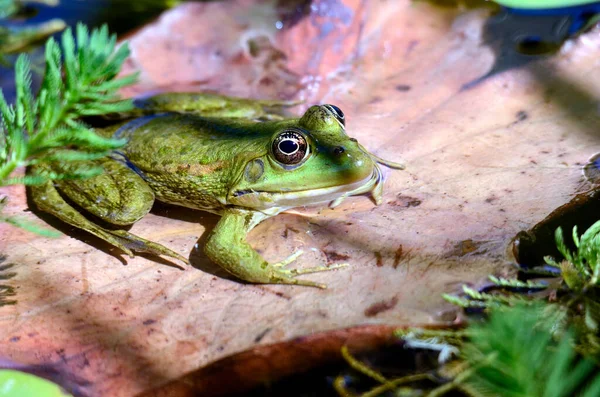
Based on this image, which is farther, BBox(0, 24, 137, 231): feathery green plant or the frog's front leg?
the frog's front leg

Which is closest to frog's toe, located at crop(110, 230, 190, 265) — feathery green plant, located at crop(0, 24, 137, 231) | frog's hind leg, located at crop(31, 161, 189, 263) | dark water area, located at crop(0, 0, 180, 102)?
frog's hind leg, located at crop(31, 161, 189, 263)

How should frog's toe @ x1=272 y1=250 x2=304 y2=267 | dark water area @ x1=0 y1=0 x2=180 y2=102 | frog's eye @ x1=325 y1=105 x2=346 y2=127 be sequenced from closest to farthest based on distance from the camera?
frog's toe @ x1=272 y1=250 x2=304 y2=267, frog's eye @ x1=325 y1=105 x2=346 y2=127, dark water area @ x1=0 y1=0 x2=180 y2=102

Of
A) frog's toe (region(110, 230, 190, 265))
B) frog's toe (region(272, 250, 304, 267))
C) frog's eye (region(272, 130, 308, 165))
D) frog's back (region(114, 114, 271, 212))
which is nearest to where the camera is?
frog's toe (region(272, 250, 304, 267))

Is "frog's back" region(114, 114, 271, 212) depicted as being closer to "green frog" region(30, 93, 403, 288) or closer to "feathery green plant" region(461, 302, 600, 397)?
"green frog" region(30, 93, 403, 288)

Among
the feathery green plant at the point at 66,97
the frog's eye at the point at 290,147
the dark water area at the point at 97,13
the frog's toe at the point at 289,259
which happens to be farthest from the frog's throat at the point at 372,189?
the dark water area at the point at 97,13

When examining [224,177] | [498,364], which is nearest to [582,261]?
[498,364]

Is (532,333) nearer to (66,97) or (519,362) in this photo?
(519,362)

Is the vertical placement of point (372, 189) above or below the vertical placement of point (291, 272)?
above
